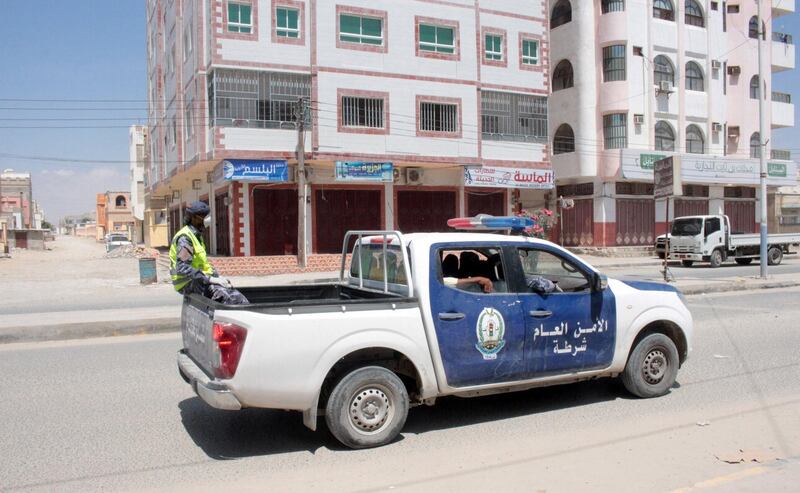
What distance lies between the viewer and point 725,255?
27.2m

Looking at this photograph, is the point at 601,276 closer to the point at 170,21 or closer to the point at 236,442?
the point at 236,442

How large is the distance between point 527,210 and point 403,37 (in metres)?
11.4

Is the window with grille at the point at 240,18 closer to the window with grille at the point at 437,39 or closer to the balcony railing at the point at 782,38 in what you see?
the window with grille at the point at 437,39

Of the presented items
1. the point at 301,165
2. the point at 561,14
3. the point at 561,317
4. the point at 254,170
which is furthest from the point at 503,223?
the point at 561,14

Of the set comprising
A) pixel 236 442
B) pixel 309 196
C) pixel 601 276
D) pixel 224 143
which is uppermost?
pixel 224 143

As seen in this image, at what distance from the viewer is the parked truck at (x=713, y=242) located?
1057 inches

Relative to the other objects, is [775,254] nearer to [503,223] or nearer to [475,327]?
[503,223]

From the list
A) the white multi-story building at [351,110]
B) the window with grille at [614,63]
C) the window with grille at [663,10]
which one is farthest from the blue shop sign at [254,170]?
the window with grille at [663,10]

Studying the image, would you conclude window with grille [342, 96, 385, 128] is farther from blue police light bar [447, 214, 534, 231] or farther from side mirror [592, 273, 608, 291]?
side mirror [592, 273, 608, 291]

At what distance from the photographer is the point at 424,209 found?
1256 inches

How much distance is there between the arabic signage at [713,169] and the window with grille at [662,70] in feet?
13.3

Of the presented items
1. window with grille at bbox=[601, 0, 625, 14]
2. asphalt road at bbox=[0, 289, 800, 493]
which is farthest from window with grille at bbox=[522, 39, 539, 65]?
asphalt road at bbox=[0, 289, 800, 493]

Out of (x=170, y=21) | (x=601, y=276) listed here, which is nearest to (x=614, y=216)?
(x=170, y=21)

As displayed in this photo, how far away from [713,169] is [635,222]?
5265 mm
